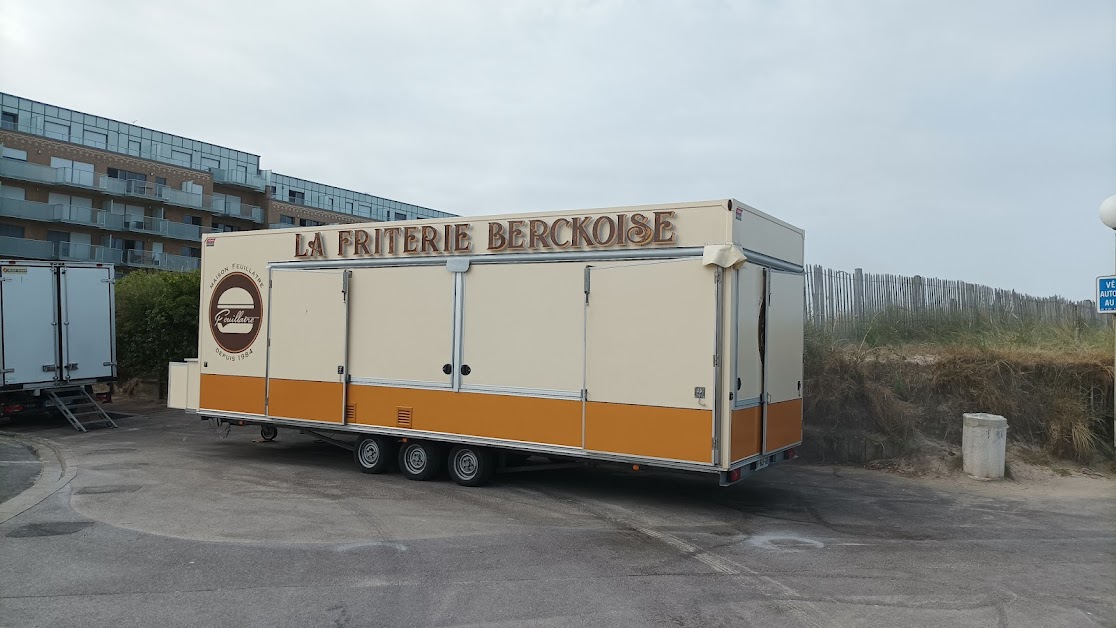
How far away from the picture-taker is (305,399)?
34.4 feet

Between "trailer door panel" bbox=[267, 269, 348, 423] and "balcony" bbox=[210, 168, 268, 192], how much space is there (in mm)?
51566

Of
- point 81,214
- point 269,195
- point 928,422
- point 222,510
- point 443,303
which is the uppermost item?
point 269,195

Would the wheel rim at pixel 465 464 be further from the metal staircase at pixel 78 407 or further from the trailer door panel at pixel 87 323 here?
the trailer door panel at pixel 87 323

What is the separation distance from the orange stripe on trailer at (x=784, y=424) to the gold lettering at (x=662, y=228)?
89.2 inches

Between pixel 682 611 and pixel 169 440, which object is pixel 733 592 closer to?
pixel 682 611

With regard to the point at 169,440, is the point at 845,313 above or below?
above

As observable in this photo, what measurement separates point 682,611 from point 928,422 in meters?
8.04

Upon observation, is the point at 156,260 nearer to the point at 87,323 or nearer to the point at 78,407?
the point at 87,323

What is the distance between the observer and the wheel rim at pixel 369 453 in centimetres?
1025

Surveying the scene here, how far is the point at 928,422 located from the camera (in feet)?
38.6

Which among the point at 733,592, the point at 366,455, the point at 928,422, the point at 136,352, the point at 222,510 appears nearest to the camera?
the point at 733,592

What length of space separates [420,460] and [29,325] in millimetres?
9767

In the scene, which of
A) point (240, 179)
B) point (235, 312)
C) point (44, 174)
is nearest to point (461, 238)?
point (235, 312)

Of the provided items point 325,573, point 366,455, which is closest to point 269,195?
point 366,455
